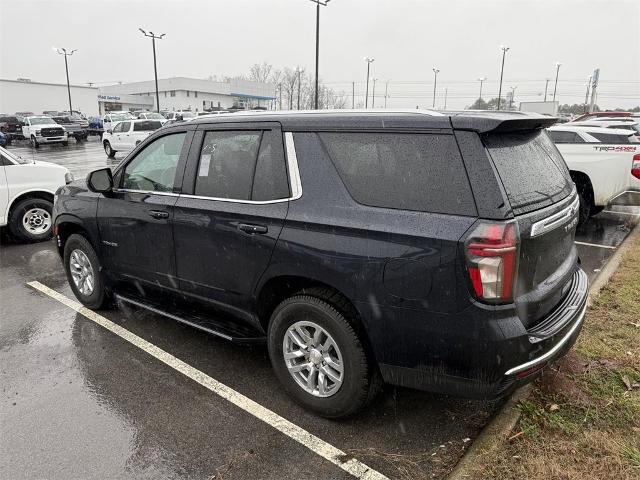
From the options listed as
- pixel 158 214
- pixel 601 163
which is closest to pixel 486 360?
pixel 158 214

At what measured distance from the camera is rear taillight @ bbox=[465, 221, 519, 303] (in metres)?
2.38

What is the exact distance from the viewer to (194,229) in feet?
11.8

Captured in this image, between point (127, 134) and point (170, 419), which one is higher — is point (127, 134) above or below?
above

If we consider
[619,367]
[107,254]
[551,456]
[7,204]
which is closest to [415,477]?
[551,456]

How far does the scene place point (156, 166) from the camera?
13.5 feet

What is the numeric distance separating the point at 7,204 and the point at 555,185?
787cm

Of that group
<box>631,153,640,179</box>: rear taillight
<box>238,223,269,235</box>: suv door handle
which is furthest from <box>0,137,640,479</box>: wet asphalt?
<box>631,153,640,179</box>: rear taillight

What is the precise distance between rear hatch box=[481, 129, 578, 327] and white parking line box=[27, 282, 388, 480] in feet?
4.01

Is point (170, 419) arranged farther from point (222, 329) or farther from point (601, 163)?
point (601, 163)

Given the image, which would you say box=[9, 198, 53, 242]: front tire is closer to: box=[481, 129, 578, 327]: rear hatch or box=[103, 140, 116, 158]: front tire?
box=[481, 129, 578, 327]: rear hatch

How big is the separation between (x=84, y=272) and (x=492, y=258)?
412cm

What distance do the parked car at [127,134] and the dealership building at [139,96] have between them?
147ft

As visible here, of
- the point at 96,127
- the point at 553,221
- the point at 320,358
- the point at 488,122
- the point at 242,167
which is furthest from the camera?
the point at 96,127

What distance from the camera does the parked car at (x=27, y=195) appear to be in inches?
301
